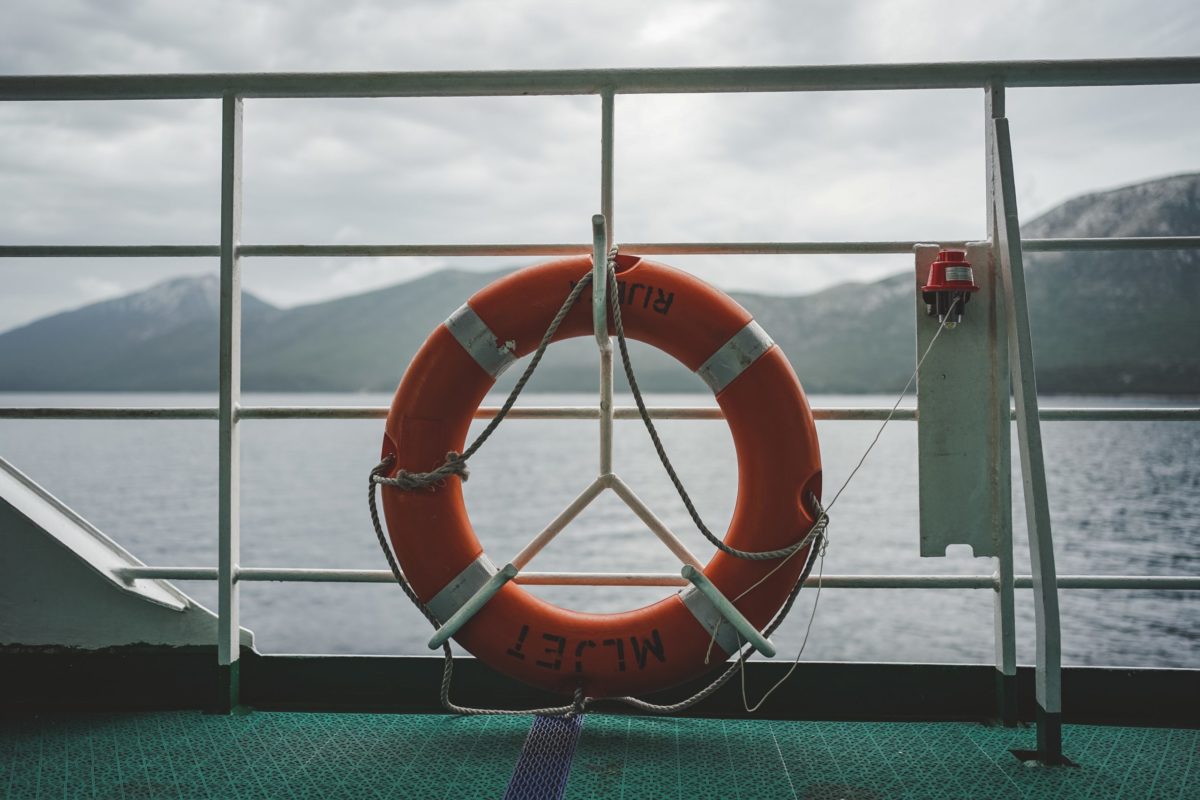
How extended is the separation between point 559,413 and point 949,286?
2.23 ft

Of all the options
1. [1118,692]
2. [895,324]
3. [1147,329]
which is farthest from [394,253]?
[895,324]

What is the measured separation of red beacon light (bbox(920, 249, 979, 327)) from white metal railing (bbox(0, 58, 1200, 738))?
0.07m

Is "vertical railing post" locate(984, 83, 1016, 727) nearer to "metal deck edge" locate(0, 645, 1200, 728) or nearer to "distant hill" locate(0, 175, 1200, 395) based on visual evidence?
"metal deck edge" locate(0, 645, 1200, 728)

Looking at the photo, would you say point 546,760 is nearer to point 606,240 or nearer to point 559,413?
point 559,413

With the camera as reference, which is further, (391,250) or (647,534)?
(647,534)

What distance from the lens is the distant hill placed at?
72500mm

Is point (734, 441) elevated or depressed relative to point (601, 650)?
elevated

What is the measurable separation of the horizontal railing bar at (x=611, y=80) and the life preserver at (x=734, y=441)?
1.04 feet

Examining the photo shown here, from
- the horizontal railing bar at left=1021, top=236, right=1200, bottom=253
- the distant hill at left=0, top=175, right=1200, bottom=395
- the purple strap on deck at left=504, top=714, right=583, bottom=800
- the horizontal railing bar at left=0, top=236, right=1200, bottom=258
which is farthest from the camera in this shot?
the distant hill at left=0, top=175, right=1200, bottom=395

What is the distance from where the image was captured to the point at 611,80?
4.76 ft

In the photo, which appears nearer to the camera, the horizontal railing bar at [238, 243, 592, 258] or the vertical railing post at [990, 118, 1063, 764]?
the vertical railing post at [990, 118, 1063, 764]

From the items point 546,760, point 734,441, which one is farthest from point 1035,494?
point 546,760

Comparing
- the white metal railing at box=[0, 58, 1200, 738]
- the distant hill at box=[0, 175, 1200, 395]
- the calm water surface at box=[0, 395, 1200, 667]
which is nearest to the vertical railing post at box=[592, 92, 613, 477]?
the white metal railing at box=[0, 58, 1200, 738]

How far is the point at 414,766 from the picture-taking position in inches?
50.4
